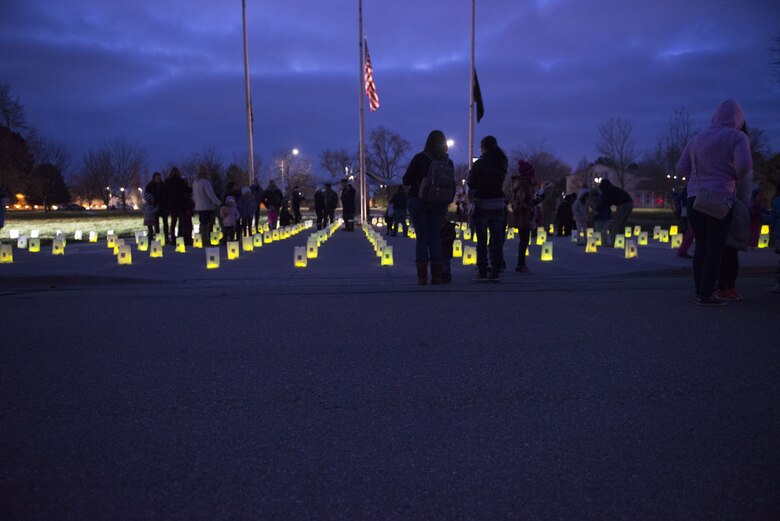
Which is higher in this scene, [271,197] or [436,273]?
[271,197]

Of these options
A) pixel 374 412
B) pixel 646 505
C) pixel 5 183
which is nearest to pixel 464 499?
pixel 646 505

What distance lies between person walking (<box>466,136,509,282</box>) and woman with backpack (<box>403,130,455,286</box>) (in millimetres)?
455

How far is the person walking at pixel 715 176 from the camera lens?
247 inches

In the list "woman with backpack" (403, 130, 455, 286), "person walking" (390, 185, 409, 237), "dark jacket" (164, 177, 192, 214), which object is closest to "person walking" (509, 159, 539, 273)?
"woman with backpack" (403, 130, 455, 286)

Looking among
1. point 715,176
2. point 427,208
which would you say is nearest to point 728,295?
point 715,176

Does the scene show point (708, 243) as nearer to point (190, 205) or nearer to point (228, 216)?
point (190, 205)

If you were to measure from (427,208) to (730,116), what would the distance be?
369 centimetres

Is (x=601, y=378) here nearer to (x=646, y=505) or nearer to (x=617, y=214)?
(x=646, y=505)

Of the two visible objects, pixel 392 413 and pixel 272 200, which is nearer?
pixel 392 413

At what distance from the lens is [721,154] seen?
A: 20.9 ft

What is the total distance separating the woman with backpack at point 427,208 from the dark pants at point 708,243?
2.98 meters

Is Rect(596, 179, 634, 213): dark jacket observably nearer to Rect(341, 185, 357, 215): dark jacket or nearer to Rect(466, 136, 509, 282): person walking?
Rect(466, 136, 509, 282): person walking

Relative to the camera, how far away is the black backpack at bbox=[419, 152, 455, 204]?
8.05 metres

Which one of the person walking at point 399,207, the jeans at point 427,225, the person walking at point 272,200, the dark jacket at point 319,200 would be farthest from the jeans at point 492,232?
the dark jacket at point 319,200
